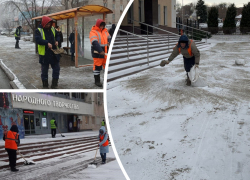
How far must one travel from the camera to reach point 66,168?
301 cm

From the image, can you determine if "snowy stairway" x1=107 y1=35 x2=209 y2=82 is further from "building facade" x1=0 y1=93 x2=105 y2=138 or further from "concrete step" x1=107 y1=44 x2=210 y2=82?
"building facade" x1=0 y1=93 x2=105 y2=138

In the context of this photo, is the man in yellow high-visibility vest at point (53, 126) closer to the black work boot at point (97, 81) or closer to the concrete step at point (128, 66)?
the black work boot at point (97, 81)

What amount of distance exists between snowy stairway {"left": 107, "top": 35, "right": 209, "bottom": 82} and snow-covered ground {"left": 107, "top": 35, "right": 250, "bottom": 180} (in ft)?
0.71

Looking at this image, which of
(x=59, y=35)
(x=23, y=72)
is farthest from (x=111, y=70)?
(x=23, y=72)

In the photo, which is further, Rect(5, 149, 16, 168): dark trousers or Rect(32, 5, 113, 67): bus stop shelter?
Rect(32, 5, 113, 67): bus stop shelter

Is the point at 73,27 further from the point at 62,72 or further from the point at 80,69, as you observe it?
the point at 62,72

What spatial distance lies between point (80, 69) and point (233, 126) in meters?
2.16

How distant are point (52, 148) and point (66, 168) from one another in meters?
0.27

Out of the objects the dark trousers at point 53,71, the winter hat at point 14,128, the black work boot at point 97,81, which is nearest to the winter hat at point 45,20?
the dark trousers at point 53,71

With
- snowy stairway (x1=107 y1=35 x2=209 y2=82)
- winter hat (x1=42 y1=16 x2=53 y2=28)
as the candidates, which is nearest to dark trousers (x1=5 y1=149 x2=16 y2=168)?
winter hat (x1=42 y1=16 x2=53 y2=28)

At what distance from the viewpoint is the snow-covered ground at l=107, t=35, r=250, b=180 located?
2.88m

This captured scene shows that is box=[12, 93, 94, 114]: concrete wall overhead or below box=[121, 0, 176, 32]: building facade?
below

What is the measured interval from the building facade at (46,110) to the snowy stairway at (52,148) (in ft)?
0.69

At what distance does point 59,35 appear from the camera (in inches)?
114
